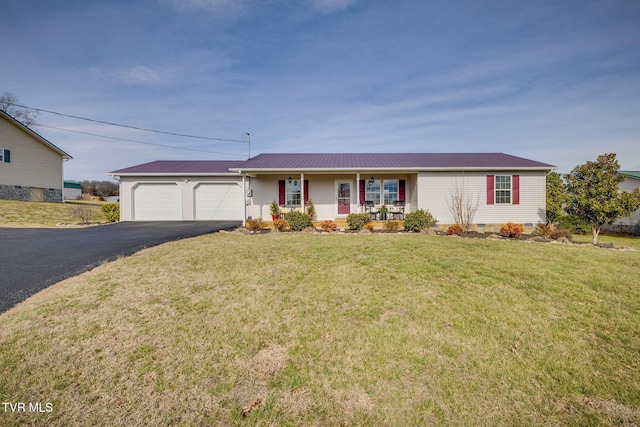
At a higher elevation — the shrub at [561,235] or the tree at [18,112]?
the tree at [18,112]

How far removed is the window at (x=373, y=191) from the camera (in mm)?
15125

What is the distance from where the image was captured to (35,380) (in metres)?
2.78

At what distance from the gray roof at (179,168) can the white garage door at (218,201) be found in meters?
0.90

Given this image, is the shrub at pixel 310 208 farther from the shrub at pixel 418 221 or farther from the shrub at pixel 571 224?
the shrub at pixel 571 224

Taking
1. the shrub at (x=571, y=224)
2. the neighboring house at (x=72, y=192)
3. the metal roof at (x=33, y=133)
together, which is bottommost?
the shrub at (x=571, y=224)

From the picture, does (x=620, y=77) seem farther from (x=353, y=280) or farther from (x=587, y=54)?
(x=353, y=280)

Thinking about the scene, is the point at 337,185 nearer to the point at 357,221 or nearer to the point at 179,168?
the point at 357,221

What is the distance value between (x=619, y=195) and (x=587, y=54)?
7.03 meters

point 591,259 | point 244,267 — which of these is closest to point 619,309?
point 591,259

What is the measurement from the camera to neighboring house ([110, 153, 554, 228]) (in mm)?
13766

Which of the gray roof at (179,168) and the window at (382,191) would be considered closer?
the window at (382,191)

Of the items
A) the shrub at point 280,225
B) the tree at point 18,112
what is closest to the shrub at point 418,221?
the shrub at point 280,225

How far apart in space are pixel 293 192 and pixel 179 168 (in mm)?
8122

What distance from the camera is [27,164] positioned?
2077 centimetres
